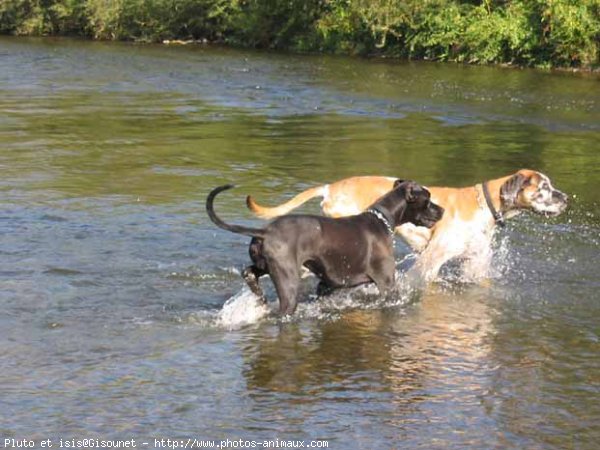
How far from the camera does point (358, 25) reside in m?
38.5

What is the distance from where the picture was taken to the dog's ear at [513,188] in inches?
370

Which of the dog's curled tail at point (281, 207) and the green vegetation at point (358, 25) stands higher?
the green vegetation at point (358, 25)

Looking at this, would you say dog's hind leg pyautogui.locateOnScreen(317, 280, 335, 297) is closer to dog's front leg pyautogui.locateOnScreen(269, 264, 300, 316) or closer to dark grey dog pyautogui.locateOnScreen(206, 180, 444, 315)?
dark grey dog pyautogui.locateOnScreen(206, 180, 444, 315)

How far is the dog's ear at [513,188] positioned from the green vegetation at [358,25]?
75.4 ft

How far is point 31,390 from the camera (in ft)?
21.1

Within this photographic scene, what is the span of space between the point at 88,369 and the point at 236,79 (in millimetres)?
22139

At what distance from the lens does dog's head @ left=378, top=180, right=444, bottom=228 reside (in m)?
8.45

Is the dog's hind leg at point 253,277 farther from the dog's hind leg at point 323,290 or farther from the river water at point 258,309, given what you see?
the dog's hind leg at point 323,290

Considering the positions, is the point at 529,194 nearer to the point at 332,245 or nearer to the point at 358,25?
the point at 332,245

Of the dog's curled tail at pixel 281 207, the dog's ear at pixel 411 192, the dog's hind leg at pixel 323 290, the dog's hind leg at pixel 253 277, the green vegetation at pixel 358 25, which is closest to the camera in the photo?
the dog's hind leg at pixel 253 277

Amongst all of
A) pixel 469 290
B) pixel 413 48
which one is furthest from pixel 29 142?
pixel 413 48

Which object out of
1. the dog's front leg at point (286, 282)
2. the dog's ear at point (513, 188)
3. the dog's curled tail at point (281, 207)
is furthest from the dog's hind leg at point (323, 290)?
the dog's ear at point (513, 188)

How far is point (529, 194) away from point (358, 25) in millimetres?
29948

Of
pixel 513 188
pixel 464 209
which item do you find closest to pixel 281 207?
pixel 464 209
